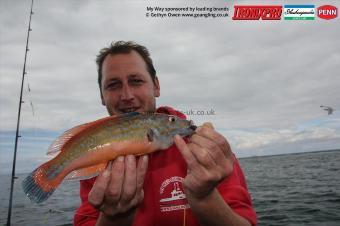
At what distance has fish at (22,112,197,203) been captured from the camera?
361cm

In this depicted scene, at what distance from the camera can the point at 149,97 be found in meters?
5.20

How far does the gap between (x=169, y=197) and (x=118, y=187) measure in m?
1.40

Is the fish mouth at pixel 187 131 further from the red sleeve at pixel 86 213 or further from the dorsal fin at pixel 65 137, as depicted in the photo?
→ the red sleeve at pixel 86 213

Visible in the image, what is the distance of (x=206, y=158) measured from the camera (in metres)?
3.19

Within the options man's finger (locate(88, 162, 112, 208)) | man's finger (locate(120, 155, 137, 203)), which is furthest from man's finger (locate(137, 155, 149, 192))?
man's finger (locate(88, 162, 112, 208))

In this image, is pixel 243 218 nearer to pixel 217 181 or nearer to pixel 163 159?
pixel 217 181

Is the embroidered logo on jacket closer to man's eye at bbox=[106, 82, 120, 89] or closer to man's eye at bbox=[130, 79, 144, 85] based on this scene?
man's eye at bbox=[130, 79, 144, 85]

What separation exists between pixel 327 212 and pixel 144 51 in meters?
14.5

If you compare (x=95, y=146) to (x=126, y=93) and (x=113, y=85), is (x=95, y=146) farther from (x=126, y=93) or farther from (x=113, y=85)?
(x=113, y=85)

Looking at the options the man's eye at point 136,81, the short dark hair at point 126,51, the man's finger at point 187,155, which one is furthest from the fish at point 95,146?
the short dark hair at point 126,51

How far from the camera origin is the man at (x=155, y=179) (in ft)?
11.0

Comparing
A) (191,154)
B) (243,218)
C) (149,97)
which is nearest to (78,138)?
(191,154)

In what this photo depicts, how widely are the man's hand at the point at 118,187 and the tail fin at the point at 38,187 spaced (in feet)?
1.78

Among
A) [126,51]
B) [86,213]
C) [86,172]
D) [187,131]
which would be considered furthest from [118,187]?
[126,51]
